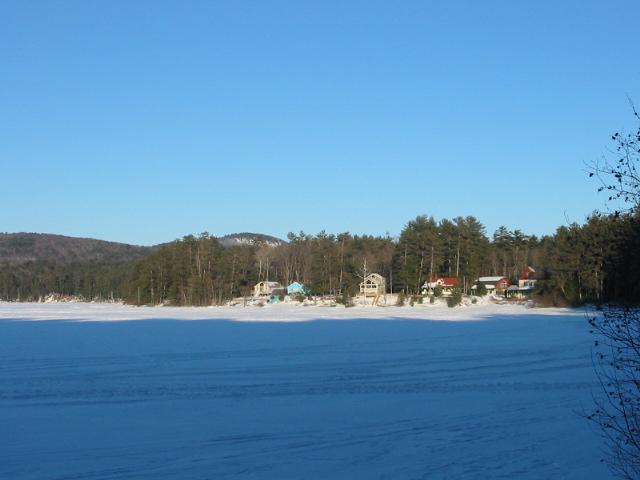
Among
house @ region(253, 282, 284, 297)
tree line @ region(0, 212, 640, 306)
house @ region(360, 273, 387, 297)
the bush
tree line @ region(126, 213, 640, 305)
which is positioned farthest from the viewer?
house @ region(253, 282, 284, 297)

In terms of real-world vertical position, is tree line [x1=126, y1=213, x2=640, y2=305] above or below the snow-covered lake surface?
above

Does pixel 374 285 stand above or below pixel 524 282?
below

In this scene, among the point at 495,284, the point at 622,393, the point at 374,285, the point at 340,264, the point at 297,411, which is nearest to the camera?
the point at 622,393

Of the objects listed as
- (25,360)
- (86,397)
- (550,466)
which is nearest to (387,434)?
(550,466)

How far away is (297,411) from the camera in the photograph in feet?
36.0

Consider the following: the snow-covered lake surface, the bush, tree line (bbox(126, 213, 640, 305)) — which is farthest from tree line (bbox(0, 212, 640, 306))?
the bush

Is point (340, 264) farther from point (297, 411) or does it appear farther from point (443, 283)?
point (297, 411)

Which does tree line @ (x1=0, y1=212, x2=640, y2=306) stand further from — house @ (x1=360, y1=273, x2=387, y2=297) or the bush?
the bush

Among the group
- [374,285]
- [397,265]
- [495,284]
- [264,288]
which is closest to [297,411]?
[397,265]

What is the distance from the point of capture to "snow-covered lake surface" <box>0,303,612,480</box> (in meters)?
7.80

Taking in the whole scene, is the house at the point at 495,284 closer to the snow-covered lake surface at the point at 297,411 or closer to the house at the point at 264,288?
the house at the point at 264,288

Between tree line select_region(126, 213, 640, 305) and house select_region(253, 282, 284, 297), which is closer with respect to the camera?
tree line select_region(126, 213, 640, 305)

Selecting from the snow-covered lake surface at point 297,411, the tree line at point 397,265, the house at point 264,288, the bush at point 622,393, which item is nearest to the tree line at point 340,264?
the tree line at point 397,265

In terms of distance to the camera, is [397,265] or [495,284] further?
[495,284]
